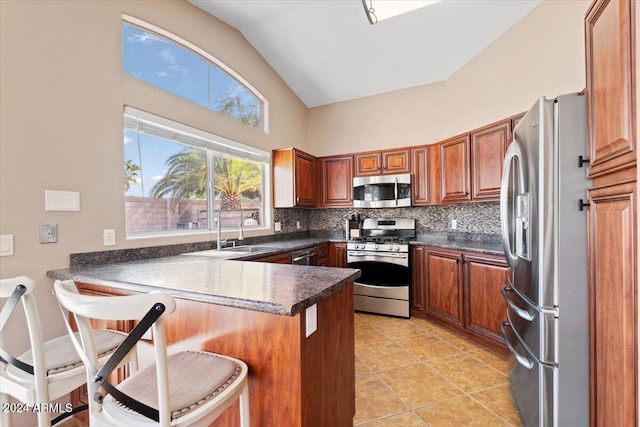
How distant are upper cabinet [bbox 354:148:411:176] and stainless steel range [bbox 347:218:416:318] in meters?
0.98

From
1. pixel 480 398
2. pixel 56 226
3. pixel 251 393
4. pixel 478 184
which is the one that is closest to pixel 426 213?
pixel 478 184

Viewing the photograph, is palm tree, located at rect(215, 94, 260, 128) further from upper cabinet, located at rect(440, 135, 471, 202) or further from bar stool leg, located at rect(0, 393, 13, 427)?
bar stool leg, located at rect(0, 393, 13, 427)

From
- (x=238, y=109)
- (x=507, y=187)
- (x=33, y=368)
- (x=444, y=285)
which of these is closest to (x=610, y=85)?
(x=507, y=187)

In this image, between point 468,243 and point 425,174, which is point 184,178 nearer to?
point 425,174

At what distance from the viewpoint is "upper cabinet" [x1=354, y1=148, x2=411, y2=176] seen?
3834 mm

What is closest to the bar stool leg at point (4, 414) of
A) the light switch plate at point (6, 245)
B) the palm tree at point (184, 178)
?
the light switch plate at point (6, 245)

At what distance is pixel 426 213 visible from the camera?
3.94 metres

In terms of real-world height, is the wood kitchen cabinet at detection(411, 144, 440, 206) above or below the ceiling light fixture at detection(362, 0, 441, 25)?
below

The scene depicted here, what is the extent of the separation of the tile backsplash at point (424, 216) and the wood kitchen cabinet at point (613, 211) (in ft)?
6.73

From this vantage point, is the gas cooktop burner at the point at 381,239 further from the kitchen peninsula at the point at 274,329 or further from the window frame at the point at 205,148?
the kitchen peninsula at the point at 274,329

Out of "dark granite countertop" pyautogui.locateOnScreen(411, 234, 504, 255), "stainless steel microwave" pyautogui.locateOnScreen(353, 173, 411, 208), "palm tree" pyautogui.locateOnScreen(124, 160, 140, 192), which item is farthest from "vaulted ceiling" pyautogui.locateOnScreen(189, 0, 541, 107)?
"dark granite countertop" pyautogui.locateOnScreen(411, 234, 504, 255)

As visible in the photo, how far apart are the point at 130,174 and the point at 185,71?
120 centimetres

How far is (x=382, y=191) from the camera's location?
3893 millimetres

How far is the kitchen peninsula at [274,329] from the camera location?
1.06 metres
